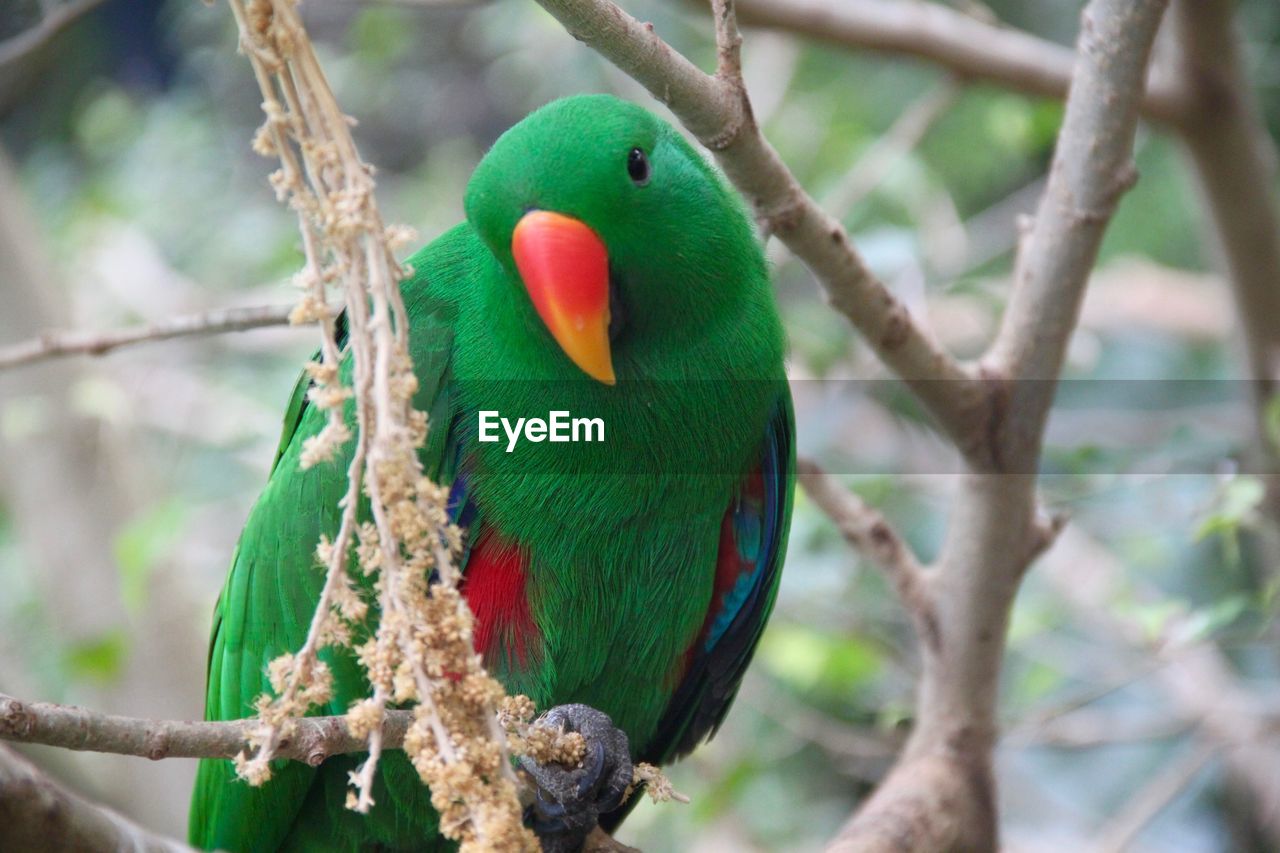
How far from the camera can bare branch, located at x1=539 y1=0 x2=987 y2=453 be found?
4.17 ft

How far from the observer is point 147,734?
937 millimetres

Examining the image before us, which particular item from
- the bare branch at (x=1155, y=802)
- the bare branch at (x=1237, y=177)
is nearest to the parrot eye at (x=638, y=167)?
the bare branch at (x=1237, y=177)

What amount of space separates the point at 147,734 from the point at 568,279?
0.62m

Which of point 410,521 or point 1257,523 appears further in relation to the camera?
point 1257,523

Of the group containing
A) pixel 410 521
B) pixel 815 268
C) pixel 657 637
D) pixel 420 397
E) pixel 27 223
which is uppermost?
Answer: pixel 27 223

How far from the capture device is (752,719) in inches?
172

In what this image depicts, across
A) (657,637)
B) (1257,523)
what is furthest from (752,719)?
(657,637)

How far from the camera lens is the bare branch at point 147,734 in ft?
2.97

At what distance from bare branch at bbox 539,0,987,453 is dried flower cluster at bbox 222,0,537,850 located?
0.36 m

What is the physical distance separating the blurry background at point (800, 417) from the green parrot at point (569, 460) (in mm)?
882

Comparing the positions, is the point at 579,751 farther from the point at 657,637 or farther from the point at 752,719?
the point at 752,719

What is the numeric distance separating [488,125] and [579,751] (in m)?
5.45

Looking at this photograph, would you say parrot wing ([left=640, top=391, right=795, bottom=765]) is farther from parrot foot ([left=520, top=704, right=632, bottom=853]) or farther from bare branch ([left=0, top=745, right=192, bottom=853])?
bare branch ([left=0, top=745, right=192, bottom=853])

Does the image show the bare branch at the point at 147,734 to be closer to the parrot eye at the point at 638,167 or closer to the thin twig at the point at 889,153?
the parrot eye at the point at 638,167
